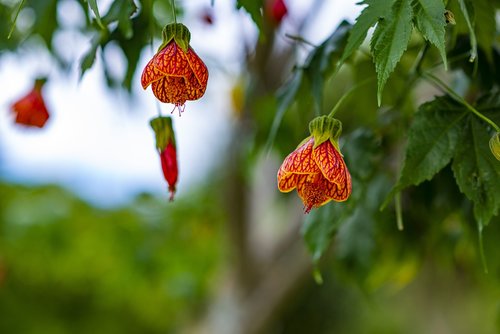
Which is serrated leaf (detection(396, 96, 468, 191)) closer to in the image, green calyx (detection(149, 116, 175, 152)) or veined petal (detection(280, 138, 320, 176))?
veined petal (detection(280, 138, 320, 176))

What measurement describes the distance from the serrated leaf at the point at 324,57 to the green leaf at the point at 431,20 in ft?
0.98

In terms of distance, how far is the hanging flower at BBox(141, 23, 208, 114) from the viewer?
31.2 inches

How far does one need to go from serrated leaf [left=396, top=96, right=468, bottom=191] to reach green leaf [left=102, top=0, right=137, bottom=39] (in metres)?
0.35

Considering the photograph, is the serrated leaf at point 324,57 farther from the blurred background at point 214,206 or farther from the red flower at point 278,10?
the red flower at point 278,10

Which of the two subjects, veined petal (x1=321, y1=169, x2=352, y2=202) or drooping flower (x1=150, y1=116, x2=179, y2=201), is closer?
veined petal (x1=321, y1=169, x2=352, y2=202)

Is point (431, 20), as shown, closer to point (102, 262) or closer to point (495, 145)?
point (495, 145)

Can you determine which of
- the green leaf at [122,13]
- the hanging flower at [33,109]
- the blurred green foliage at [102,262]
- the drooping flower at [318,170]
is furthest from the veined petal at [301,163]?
the blurred green foliage at [102,262]

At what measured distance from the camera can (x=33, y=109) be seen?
4.66 ft

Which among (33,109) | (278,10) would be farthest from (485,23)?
(33,109)

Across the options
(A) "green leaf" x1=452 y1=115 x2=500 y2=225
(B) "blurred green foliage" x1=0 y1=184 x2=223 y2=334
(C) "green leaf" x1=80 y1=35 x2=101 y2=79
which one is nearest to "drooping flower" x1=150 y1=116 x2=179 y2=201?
(C) "green leaf" x1=80 y1=35 x2=101 y2=79

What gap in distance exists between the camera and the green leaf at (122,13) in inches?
34.1

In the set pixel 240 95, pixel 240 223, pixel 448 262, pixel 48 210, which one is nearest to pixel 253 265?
pixel 240 223

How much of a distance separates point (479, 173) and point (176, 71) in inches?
13.8

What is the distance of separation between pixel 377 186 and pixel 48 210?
3.09 meters
